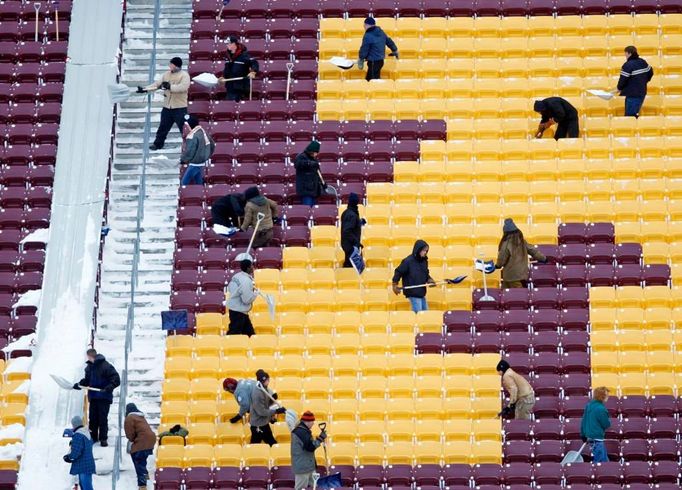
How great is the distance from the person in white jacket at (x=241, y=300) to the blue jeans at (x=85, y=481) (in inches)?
153

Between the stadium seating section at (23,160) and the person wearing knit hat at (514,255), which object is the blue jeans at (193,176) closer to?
the stadium seating section at (23,160)

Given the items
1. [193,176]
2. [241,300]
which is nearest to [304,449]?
[241,300]

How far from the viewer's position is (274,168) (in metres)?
36.2

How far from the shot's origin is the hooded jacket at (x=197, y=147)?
35844mm

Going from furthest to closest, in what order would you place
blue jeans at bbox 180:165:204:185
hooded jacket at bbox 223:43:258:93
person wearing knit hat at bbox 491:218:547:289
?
hooded jacket at bbox 223:43:258:93 → blue jeans at bbox 180:165:204:185 → person wearing knit hat at bbox 491:218:547:289

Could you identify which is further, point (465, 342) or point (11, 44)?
point (11, 44)

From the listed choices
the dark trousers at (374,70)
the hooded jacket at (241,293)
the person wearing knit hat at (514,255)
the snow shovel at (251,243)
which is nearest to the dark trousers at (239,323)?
the hooded jacket at (241,293)

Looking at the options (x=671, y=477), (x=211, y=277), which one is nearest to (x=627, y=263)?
(x=671, y=477)

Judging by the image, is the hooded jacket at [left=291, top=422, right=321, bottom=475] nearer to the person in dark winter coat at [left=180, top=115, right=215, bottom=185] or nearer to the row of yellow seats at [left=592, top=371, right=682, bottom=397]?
the row of yellow seats at [left=592, top=371, right=682, bottom=397]

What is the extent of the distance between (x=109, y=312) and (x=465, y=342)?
6340mm

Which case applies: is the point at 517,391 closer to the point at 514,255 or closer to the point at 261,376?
the point at 514,255

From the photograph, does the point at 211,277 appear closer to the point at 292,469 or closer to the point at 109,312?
the point at 109,312

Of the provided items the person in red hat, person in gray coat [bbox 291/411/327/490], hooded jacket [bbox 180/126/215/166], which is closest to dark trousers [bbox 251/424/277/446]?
the person in red hat

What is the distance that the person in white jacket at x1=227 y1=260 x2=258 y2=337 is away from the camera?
33094 millimetres
